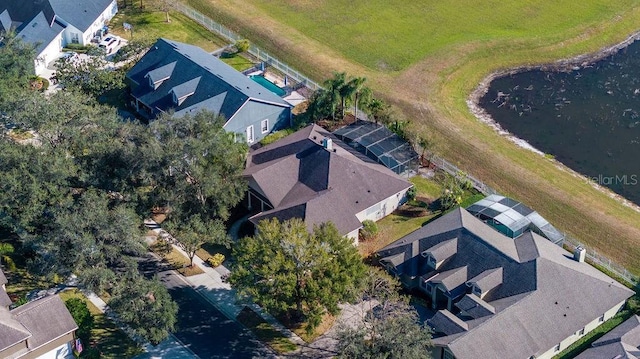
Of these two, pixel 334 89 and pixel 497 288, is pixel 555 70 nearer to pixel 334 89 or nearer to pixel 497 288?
pixel 334 89

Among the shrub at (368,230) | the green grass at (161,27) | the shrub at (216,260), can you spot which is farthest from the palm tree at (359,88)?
the green grass at (161,27)

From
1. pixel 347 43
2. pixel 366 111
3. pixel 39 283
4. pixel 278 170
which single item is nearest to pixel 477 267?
pixel 278 170

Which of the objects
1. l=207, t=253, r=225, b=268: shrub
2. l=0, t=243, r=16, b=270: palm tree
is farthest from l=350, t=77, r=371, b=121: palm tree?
l=0, t=243, r=16, b=270: palm tree

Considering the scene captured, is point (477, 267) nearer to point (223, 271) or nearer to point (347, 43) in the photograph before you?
point (223, 271)

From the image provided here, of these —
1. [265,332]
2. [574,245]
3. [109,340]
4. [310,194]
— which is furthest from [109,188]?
[574,245]

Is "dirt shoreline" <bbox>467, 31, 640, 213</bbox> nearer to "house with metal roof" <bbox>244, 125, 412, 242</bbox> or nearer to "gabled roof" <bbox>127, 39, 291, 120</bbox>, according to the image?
"house with metal roof" <bbox>244, 125, 412, 242</bbox>

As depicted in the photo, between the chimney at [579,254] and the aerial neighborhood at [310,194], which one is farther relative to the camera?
the chimney at [579,254]

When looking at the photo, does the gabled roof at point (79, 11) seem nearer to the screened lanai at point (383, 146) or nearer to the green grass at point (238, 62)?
the green grass at point (238, 62)

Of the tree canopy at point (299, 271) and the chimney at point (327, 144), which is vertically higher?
the chimney at point (327, 144)
